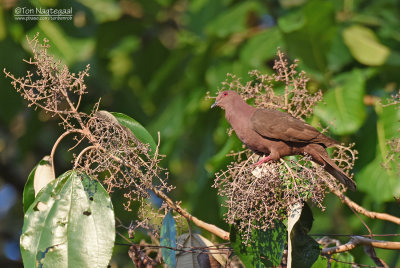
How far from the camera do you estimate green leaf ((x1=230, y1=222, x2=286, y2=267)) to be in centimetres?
268

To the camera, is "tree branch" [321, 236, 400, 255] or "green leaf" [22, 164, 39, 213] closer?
"tree branch" [321, 236, 400, 255]

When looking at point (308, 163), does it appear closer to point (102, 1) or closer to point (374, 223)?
point (374, 223)

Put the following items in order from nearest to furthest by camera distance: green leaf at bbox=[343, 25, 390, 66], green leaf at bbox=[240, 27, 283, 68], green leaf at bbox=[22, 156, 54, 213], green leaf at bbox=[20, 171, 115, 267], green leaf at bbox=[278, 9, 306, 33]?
green leaf at bbox=[20, 171, 115, 267] < green leaf at bbox=[22, 156, 54, 213] < green leaf at bbox=[278, 9, 306, 33] < green leaf at bbox=[343, 25, 390, 66] < green leaf at bbox=[240, 27, 283, 68]

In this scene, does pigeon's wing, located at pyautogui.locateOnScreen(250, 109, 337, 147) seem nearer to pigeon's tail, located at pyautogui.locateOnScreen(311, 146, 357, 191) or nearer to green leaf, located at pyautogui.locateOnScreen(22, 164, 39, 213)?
pigeon's tail, located at pyautogui.locateOnScreen(311, 146, 357, 191)

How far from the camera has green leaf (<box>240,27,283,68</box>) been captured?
16.0 feet

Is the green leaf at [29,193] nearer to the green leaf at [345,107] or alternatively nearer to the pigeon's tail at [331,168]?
the pigeon's tail at [331,168]

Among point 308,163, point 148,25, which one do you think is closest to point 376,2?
point 148,25

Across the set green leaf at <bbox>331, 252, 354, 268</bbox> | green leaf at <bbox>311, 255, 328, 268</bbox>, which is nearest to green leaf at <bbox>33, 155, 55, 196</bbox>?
green leaf at <bbox>311, 255, 328, 268</bbox>

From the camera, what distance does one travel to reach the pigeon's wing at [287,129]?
9.65 feet

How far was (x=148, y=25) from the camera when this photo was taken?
6496 millimetres

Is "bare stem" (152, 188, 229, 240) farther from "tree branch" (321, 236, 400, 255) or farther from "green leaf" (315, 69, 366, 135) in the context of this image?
"green leaf" (315, 69, 366, 135)

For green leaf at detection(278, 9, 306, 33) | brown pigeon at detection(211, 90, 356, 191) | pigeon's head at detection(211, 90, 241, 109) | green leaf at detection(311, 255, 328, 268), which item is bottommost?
green leaf at detection(311, 255, 328, 268)

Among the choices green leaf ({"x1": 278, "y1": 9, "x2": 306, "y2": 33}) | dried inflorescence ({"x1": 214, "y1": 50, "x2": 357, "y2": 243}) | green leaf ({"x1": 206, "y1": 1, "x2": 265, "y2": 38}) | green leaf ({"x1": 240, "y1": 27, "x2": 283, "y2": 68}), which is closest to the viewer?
dried inflorescence ({"x1": 214, "y1": 50, "x2": 357, "y2": 243})

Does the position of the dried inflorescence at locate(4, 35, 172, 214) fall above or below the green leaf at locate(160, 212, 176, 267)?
above
